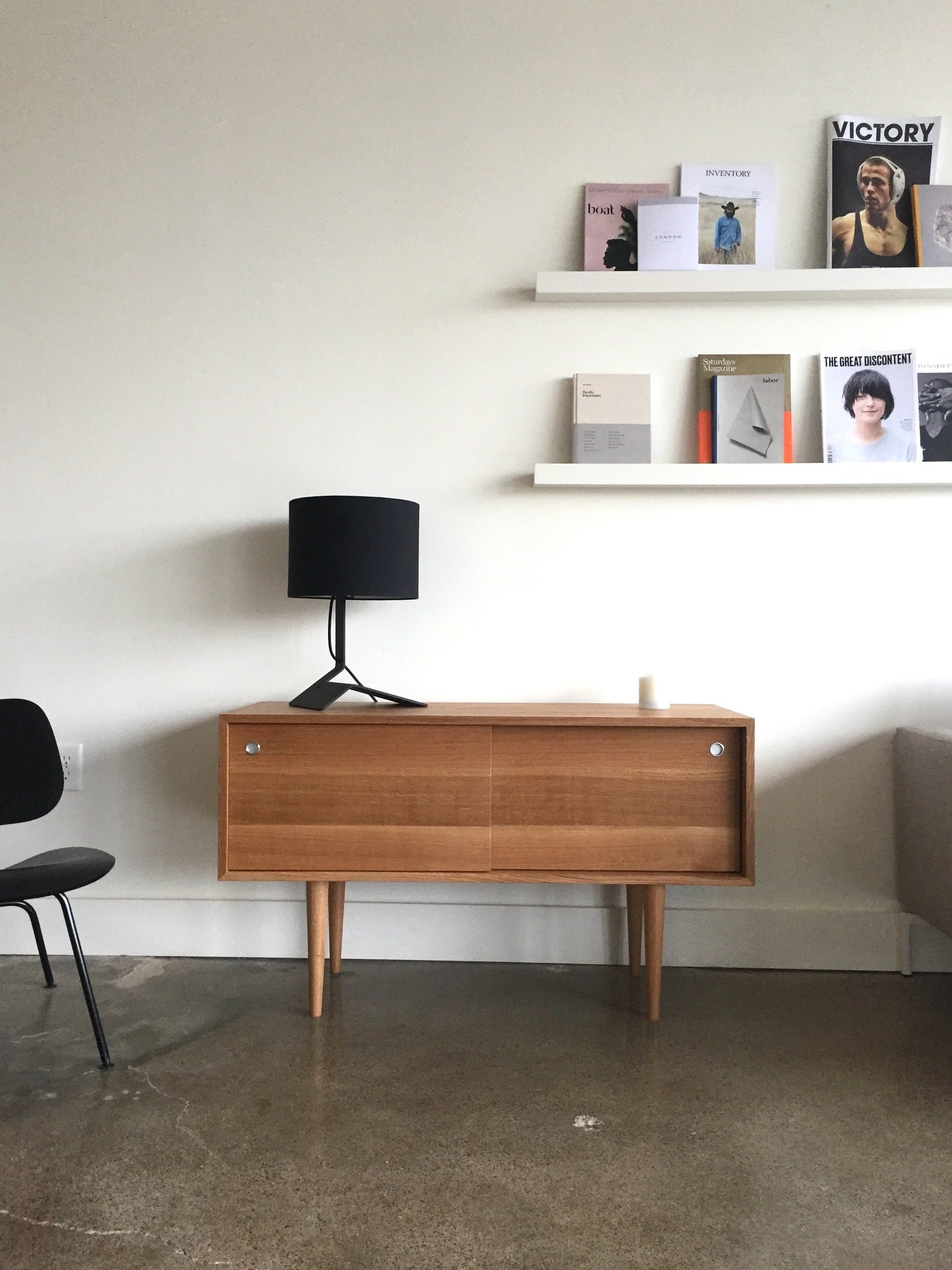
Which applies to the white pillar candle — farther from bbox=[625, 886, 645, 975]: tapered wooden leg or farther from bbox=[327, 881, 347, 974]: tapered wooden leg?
bbox=[327, 881, 347, 974]: tapered wooden leg

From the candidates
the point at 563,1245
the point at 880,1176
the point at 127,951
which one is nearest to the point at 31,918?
the point at 127,951

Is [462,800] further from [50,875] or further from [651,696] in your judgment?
[50,875]

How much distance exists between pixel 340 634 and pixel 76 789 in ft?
3.16

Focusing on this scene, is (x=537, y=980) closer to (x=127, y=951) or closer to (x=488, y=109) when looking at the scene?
(x=127, y=951)

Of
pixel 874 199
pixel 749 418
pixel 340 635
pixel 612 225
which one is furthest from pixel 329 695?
pixel 874 199

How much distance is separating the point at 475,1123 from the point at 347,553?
132 centimetres

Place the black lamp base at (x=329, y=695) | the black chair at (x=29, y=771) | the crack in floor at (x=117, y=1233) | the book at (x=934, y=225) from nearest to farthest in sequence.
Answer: the crack in floor at (x=117, y=1233) → the black chair at (x=29, y=771) → the black lamp base at (x=329, y=695) → the book at (x=934, y=225)

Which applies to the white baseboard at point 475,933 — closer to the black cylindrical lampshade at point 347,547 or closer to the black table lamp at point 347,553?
the black table lamp at point 347,553

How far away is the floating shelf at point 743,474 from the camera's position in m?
2.57

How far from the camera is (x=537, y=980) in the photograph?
2568 mm

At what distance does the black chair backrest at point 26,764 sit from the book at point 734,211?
2206 mm

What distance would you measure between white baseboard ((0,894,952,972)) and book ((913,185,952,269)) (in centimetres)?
187

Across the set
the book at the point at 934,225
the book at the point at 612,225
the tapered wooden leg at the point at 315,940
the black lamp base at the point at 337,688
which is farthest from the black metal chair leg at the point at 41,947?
the book at the point at 934,225

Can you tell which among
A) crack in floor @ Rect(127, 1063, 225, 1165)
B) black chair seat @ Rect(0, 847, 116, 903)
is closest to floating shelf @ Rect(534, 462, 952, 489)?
black chair seat @ Rect(0, 847, 116, 903)
